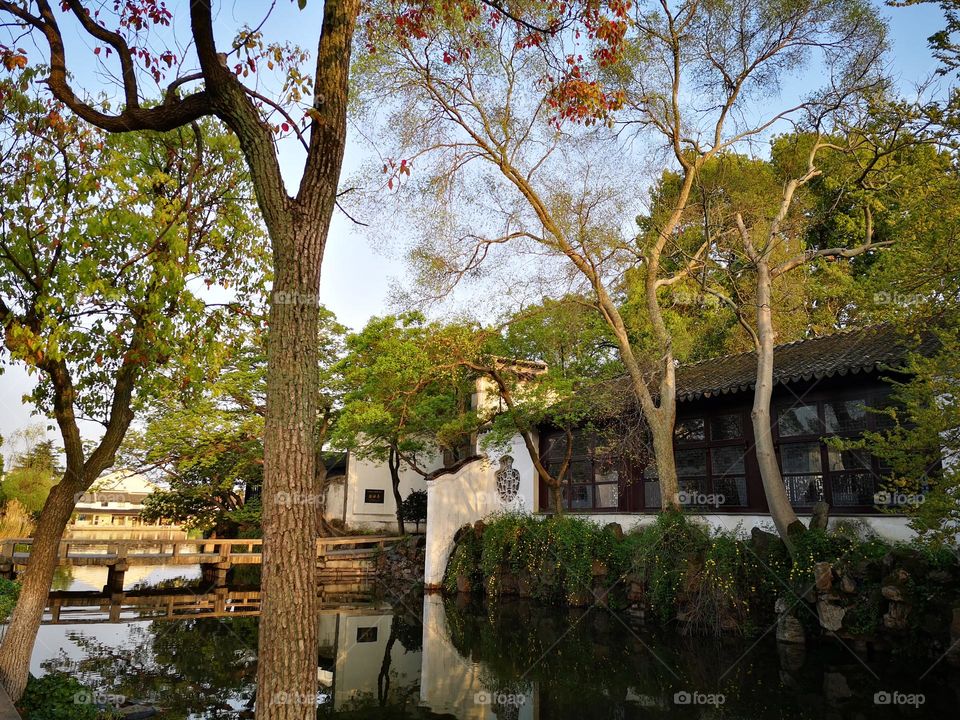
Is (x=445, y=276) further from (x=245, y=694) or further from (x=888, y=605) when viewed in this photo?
(x=888, y=605)

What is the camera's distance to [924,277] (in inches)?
269

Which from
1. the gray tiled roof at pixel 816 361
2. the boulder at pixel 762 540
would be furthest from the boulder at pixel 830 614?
the gray tiled roof at pixel 816 361

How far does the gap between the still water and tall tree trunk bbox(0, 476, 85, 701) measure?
4.70ft

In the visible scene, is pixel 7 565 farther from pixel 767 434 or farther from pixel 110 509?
pixel 110 509

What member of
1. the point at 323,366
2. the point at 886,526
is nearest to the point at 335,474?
the point at 323,366

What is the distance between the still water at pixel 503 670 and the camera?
693cm

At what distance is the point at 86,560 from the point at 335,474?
40.1 ft

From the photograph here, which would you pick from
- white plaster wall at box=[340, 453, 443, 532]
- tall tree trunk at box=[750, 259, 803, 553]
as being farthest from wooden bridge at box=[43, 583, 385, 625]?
tall tree trunk at box=[750, 259, 803, 553]

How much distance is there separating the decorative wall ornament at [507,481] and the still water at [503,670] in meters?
5.38

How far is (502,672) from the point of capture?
868cm

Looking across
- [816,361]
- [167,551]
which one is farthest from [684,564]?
[167,551]

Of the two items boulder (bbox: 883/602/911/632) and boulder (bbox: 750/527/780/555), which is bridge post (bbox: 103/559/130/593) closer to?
boulder (bbox: 750/527/780/555)

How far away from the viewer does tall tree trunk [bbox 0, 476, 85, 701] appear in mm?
5762

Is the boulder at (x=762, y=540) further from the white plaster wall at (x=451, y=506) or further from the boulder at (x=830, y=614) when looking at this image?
the white plaster wall at (x=451, y=506)
